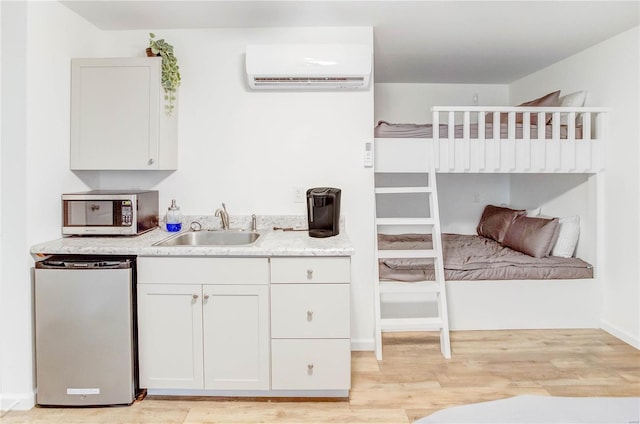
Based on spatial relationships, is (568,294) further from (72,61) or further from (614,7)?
(72,61)

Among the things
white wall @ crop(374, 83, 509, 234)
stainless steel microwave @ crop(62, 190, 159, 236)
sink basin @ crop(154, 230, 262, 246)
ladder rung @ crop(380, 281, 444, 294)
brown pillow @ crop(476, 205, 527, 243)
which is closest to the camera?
stainless steel microwave @ crop(62, 190, 159, 236)

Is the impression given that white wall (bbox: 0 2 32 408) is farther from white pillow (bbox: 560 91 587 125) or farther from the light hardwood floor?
white pillow (bbox: 560 91 587 125)

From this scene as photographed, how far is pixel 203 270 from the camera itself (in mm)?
2229

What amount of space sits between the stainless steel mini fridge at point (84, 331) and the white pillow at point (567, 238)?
10.8ft

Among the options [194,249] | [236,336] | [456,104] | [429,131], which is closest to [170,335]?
[236,336]

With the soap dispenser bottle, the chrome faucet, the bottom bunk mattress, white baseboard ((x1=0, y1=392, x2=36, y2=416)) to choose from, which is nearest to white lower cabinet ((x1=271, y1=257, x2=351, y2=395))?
the chrome faucet


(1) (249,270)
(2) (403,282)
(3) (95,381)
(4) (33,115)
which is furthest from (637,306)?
(4) (33,115)

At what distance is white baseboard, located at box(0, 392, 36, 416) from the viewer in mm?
2223

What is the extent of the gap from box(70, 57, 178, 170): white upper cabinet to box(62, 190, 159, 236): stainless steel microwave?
21cm

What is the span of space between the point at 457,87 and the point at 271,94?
2.91 m

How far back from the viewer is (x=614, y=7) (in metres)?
2.58

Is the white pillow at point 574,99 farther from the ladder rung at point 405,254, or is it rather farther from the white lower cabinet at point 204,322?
the white lower cabinet at point 204,322

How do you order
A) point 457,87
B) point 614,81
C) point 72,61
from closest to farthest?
1. point 72,61
2. point 614,81
3. point 457,87

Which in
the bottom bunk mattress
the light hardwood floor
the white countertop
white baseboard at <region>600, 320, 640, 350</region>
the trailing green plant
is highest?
the trailing green plant
